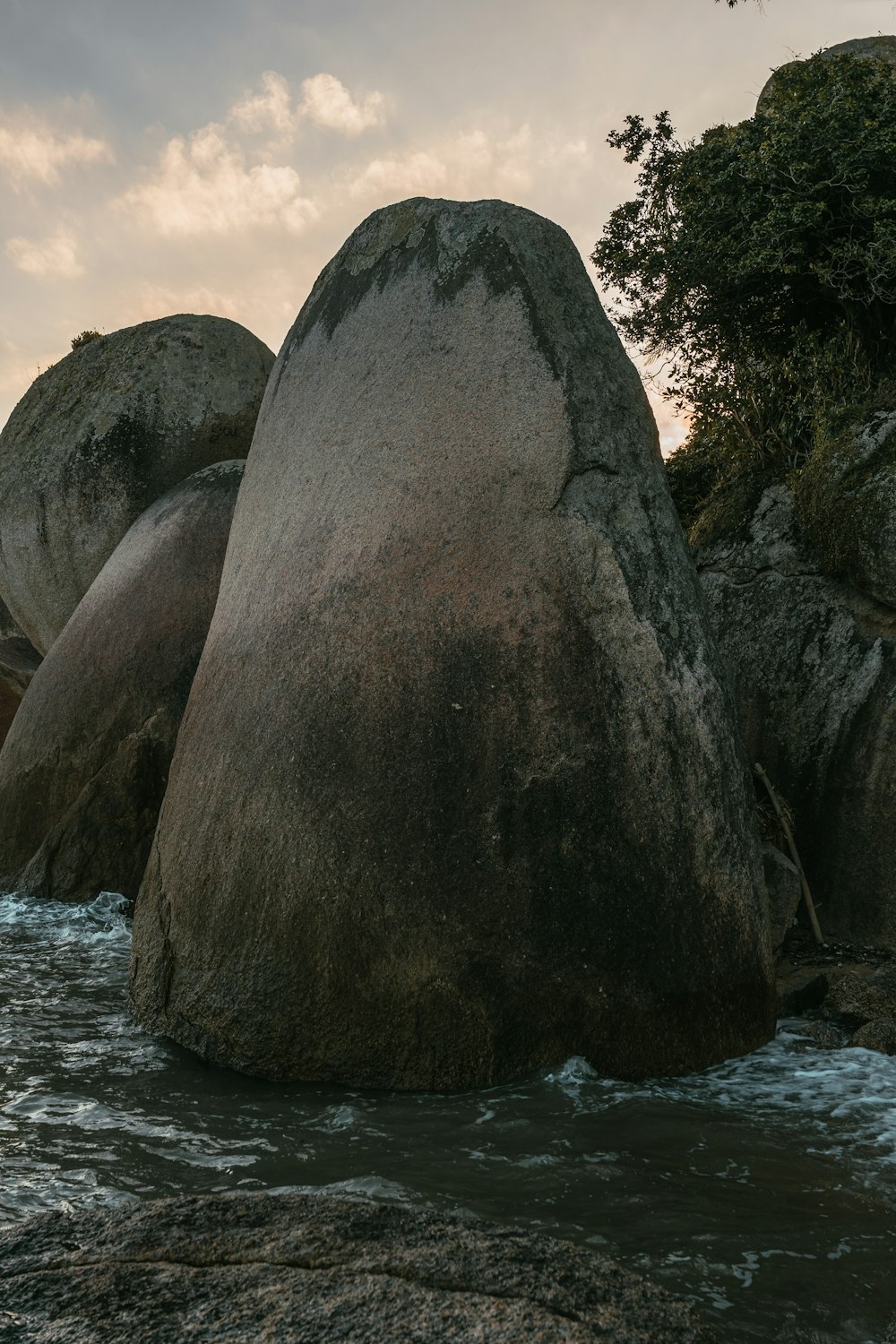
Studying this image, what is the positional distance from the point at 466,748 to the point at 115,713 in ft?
11.6

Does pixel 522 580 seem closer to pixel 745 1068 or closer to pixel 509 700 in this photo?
pixel 509 700

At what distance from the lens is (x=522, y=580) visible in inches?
154

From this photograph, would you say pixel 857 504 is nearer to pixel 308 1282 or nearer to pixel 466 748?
pixel 466 748

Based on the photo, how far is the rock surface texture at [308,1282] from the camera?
65.4 inches

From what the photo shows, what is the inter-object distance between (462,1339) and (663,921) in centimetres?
218

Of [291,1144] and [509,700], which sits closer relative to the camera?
[291,1144]

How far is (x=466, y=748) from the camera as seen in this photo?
374 centimetres

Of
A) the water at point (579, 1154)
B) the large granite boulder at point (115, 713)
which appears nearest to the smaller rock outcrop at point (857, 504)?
the water at point (579, 1154)

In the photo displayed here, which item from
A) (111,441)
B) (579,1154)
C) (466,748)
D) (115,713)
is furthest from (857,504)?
(111,441)

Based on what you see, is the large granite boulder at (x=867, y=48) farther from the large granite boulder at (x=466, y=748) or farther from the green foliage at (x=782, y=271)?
the large granite boulder at (x=466, y=748)

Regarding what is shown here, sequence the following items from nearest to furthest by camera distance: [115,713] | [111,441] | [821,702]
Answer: [821,702], [115,713], [111,441]

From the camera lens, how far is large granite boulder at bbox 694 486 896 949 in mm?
5496

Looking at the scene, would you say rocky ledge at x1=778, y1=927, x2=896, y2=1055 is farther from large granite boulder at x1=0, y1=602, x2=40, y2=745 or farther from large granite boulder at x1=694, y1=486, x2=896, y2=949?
large granite boulder at x1=0, y1=602, x2=40, y2=745

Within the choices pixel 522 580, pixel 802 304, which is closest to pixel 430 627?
pixel 522 580
